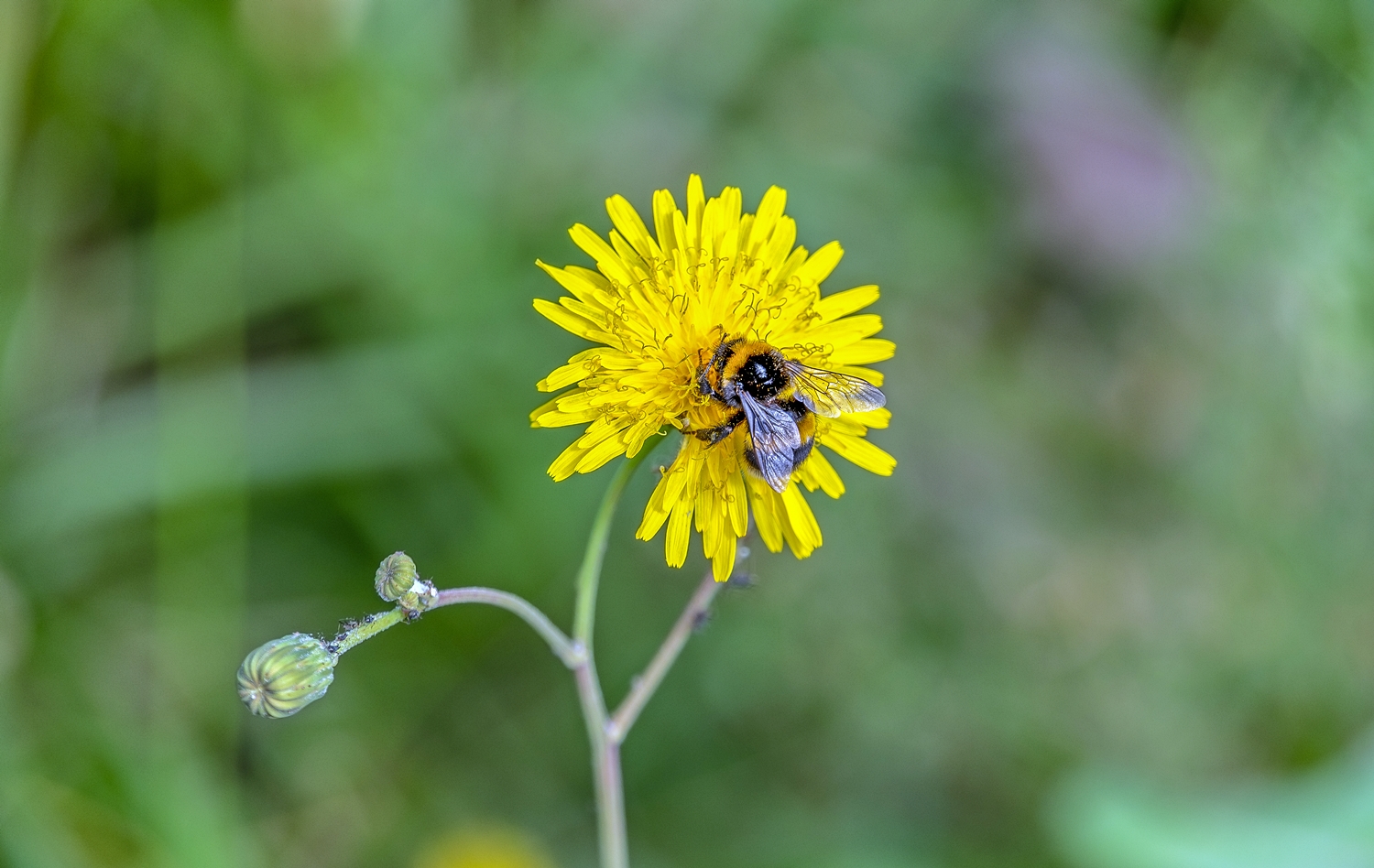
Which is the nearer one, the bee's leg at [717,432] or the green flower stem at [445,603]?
the green flower stem at [445,603]

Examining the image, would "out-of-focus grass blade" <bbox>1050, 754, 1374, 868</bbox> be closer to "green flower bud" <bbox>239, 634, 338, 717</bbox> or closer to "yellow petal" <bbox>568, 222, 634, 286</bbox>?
"yellow petal" <bbox>568, 222, 634, 286</bbox>

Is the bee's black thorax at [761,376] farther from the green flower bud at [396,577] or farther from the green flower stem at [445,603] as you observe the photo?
the green flower bud at [396,577]

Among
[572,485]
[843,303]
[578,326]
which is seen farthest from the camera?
[572,485]

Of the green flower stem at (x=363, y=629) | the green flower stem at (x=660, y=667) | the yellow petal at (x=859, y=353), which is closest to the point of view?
the green flower stem at (x=363, y=629)

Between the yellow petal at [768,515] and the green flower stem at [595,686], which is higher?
the yellow petal at [768,515]

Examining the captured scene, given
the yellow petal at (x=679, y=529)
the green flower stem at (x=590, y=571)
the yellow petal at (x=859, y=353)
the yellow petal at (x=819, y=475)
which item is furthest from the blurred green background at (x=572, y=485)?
the green flower stem at (x=590, y=571)

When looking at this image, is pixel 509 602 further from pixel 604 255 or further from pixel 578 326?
pixel 604 255

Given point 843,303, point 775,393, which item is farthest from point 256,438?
point 843,303
